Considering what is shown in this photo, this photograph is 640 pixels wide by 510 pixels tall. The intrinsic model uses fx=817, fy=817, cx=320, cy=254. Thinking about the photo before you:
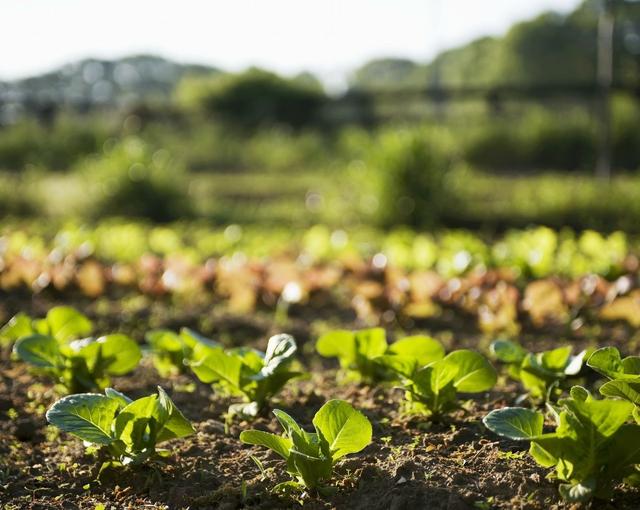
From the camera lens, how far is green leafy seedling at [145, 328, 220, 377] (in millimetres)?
2678

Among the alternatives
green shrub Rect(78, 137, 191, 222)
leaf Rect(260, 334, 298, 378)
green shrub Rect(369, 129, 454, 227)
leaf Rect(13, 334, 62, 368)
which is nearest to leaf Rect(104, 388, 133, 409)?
leaf Rect(260, 334, 298, 378)

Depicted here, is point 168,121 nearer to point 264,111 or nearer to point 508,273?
point 264,111

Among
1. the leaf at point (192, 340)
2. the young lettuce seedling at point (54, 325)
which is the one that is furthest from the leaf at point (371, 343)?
the young lettuce seedling at point (54, 325)

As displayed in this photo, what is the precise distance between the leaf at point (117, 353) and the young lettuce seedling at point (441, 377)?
0.79 metres

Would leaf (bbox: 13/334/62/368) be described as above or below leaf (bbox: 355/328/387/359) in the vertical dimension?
above

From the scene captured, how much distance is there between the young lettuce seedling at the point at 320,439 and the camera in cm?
188

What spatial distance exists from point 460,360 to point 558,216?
22.3ft

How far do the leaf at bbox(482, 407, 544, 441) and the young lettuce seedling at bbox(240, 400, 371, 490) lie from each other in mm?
289

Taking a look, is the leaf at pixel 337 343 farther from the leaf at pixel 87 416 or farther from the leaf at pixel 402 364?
the leaf at pixel 87 416

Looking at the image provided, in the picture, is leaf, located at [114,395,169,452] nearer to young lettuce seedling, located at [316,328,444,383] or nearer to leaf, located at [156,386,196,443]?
leaf, located at [156,386,196,443]

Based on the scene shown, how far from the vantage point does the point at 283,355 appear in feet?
7.57

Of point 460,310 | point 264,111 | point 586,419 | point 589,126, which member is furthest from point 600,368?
point 264,111

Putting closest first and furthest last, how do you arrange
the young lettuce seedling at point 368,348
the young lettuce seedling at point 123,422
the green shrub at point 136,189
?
the young lettuce seedling at point 123,422 → the young lettuce seedling at point 368,348 → the green shrub at point 136,189

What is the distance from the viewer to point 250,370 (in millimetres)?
2377
